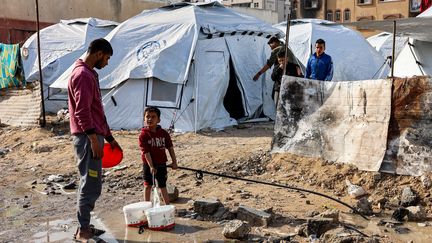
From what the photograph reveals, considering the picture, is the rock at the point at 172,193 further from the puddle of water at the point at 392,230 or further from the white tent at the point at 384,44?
the white tent at the point at 384,44

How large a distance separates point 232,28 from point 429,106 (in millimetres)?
6772

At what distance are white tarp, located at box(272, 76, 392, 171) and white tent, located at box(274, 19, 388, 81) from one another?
785 cm

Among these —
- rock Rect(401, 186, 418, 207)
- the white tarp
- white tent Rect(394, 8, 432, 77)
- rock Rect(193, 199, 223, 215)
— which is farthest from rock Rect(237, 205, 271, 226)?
white tent Rect(394, 8, 432, 77)

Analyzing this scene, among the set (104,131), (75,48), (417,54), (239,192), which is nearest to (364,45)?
(417,54)

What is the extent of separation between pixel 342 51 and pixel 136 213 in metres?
11.6

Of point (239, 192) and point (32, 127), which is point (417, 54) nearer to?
point (239, 192)

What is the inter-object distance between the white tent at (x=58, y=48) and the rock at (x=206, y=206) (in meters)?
9.44

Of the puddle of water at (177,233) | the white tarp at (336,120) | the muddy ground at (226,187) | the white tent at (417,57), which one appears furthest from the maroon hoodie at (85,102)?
the white tent at (417,57)

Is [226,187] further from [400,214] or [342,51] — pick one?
[342,51]

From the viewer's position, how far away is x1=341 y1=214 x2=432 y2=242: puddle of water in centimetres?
439

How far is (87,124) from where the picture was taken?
3889 millimetres

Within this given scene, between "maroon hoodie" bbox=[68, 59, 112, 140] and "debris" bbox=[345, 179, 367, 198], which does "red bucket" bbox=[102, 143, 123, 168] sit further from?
"debris" bbox=[345, 179, 367, 198]

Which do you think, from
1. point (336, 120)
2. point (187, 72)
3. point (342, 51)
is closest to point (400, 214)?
point (336, 120)

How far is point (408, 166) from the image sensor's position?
5559 millimetres
